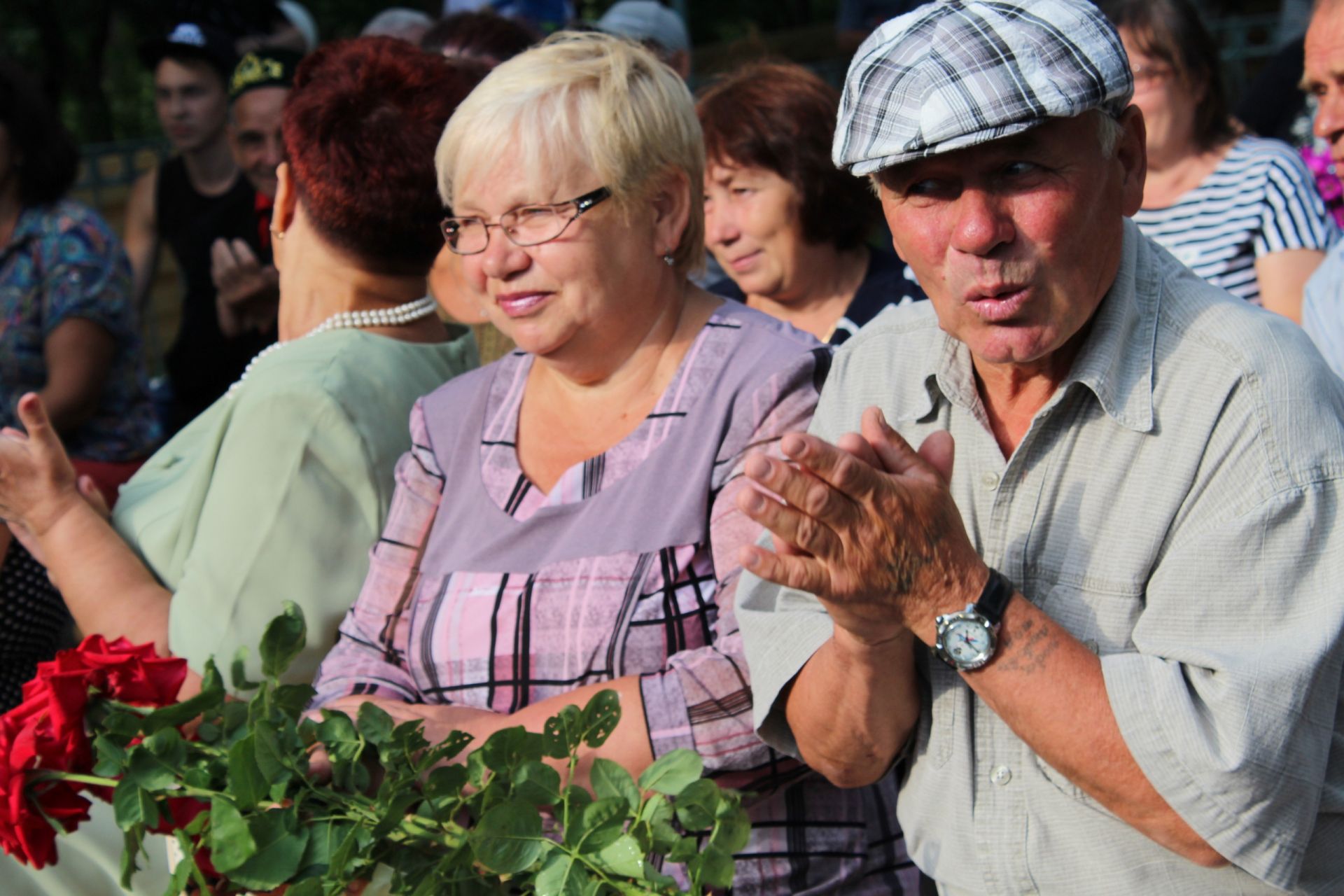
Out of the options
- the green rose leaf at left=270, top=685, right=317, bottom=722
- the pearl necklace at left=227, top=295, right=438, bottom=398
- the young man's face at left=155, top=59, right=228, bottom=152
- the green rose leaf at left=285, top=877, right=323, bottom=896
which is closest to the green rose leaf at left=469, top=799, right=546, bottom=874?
the green rose leaf at left=285, top=877, right=323, bottom=896

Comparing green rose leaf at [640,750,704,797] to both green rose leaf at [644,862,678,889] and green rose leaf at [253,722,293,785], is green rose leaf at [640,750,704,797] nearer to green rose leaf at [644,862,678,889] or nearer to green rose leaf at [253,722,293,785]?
green rose leaf at [644,862,678,889]

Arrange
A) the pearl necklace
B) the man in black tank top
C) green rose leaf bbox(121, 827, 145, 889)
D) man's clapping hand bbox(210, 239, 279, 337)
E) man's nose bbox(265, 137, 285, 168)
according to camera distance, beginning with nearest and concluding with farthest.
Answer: green rose leaf bbox(121, 827, 145, 889) → the pearl necklace → man's clapping hand bbox(210, 239, 279, 337) → man's nose bbox(265, 137, 285, 168) → the man in black tank top

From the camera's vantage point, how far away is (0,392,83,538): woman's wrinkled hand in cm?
278

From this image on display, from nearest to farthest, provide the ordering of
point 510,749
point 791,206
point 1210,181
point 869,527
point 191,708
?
point 869,527 < point 510,749 < point 191,708 < point 791,206 < point 1210,181

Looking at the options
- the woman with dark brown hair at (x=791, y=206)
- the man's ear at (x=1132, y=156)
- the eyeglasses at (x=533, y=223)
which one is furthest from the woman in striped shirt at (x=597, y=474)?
the woman with dark brown hair at (x=791, y=206)

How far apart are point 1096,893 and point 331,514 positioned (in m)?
1.59

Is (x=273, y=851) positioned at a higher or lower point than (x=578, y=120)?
lower

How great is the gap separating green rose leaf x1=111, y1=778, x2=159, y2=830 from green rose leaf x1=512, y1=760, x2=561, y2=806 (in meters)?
0.55

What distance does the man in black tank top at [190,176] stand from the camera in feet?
17.9

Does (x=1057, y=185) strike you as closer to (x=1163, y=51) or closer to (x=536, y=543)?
(x=536, y=543)

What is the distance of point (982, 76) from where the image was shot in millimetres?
1593

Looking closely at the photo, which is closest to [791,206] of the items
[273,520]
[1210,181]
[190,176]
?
[1210,181]

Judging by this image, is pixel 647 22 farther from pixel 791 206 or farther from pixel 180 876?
pixel 180 876

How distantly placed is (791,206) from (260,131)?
227 centimetres
